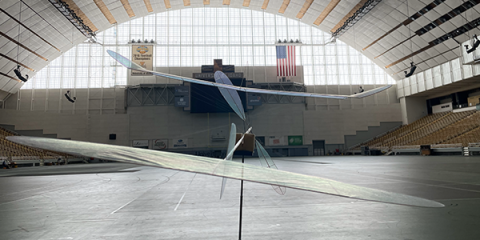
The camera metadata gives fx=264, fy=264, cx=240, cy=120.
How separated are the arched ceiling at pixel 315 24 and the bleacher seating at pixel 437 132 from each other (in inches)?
278

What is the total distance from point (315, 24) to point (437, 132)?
Result: 2113 cm

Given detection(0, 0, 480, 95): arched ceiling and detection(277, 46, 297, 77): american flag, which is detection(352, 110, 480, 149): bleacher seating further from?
detection(277, 46, 297, 77): american flag

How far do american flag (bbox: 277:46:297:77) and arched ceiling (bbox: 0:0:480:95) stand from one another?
5.09 meters

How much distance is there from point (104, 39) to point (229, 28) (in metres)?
18.8

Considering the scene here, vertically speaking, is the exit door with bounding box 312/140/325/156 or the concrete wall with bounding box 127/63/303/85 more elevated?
the concrete wall with bounding box 127/63/303/85

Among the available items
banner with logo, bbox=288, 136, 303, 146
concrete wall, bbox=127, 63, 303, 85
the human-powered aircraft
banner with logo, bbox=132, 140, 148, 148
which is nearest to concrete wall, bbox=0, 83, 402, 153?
banner with logo, bbox=132, 140, 148, 148

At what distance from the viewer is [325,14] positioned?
3538cm

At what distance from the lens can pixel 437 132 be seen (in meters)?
31.1

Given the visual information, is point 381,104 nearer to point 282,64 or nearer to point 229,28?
point 282,64

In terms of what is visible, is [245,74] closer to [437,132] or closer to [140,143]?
[140,143]

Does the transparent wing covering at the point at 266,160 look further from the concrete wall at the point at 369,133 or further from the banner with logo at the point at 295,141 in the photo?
the concrete wall at the point at 369,133

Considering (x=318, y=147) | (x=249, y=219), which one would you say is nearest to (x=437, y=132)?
(x=318, y=147)

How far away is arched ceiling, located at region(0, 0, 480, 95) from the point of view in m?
26.2

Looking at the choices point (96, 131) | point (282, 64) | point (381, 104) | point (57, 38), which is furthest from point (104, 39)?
point (381, 104)
